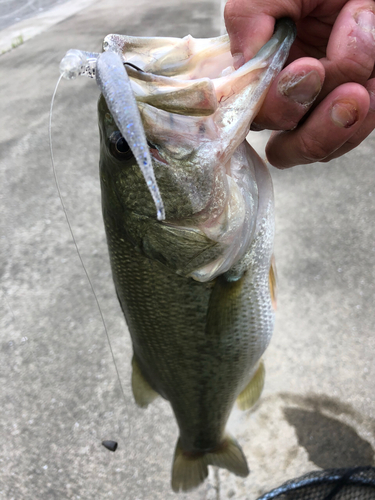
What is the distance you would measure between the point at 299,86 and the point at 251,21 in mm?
175

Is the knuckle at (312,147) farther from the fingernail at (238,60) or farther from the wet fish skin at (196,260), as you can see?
the fingernail at (238,60)

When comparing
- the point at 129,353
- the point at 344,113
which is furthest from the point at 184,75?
the point at 129,353

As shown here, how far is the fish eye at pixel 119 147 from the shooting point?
0.81 metres

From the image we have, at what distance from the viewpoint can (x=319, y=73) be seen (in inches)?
30.2

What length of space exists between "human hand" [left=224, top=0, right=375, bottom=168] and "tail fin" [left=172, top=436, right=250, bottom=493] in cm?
113

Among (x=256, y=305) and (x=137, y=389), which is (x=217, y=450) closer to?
(x=137, y=389)

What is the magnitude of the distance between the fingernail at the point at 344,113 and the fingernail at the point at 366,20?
0.15 metres

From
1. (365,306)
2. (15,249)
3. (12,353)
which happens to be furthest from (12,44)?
(365,306)

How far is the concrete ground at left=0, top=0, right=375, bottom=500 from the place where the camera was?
172 centimetres

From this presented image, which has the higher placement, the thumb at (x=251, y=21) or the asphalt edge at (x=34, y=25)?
the thumb at (x=251, y=21)

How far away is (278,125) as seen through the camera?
0.86 meters

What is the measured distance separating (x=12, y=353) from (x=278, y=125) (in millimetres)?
1968

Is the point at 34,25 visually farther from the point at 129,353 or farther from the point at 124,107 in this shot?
the point at 124,107

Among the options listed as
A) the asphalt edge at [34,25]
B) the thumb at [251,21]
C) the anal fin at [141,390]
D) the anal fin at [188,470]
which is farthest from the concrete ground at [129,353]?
the asphalt edge at [34,25]
